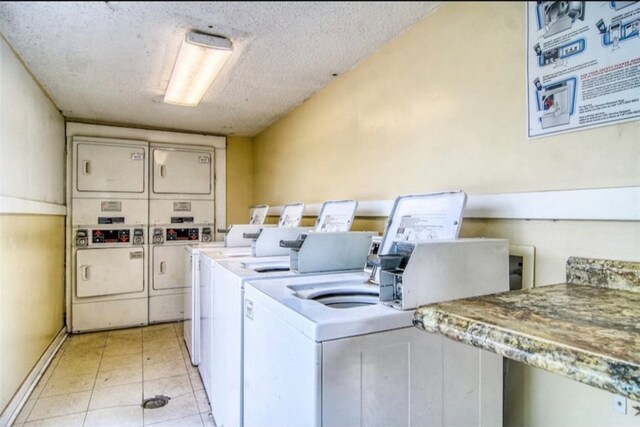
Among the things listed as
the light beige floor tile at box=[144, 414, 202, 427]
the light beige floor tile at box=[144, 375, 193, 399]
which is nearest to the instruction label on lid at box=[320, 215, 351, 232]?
the light beige floor tile at box=[144, 414, 202, 427]

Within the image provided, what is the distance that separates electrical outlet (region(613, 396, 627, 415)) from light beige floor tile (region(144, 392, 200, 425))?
83.4 inches

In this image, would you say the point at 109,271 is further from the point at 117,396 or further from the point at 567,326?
the point at 567,326

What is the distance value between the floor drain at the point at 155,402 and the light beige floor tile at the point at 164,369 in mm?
331

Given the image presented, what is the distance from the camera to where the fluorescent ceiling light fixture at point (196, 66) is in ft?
6.69

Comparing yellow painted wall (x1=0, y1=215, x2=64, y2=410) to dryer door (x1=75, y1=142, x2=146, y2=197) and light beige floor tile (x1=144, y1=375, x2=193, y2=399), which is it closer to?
dryer door (x1=75, y1=142, x2=146, y2=197)

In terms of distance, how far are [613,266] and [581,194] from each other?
0.25m

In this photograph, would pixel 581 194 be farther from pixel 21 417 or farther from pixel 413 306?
pixel 21 417

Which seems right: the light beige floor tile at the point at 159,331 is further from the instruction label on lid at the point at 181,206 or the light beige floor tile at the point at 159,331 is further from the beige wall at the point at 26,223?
the instruction label on lid at the point at 181,206

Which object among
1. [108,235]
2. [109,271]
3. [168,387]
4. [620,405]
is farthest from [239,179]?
[620,405]

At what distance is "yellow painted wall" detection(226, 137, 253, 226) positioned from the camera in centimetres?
478

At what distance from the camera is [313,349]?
0.97m

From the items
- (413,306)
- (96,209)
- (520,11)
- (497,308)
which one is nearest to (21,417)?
(96,209)

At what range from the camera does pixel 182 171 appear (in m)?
4.35

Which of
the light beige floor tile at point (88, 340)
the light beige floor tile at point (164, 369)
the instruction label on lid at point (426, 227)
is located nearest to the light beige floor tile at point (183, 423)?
the light beige floor tile at point (164, 369)
